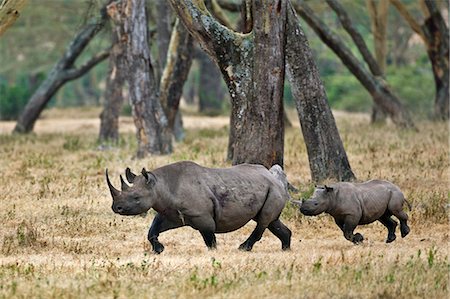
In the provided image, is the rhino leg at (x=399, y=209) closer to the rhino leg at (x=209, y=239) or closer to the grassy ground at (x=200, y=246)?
the grassy ground at (x=200, y=246)

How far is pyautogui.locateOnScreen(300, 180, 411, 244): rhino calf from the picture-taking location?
36.2ft

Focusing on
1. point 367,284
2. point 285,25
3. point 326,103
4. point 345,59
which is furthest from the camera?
point 345,59

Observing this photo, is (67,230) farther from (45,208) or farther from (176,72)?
(176,72)

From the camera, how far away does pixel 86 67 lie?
2636cm

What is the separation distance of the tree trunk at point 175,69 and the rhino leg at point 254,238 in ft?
32.8

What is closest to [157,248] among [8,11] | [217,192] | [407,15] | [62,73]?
[217,192]

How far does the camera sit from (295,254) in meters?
10.3

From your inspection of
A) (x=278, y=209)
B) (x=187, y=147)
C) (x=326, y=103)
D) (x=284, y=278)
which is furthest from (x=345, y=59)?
(x=284, y=278)

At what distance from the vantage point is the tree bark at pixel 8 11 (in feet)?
41.2

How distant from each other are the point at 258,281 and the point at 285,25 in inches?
218

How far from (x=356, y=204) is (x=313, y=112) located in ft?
12.6

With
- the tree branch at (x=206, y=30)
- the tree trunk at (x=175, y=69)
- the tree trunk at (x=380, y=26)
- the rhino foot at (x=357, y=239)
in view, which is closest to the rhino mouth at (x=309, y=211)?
the rhino foot at (x=357, y=239)

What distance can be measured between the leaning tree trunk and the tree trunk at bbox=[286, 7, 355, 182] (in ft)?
3.25

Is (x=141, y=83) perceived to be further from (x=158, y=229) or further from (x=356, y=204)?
(x=158, y=229)
